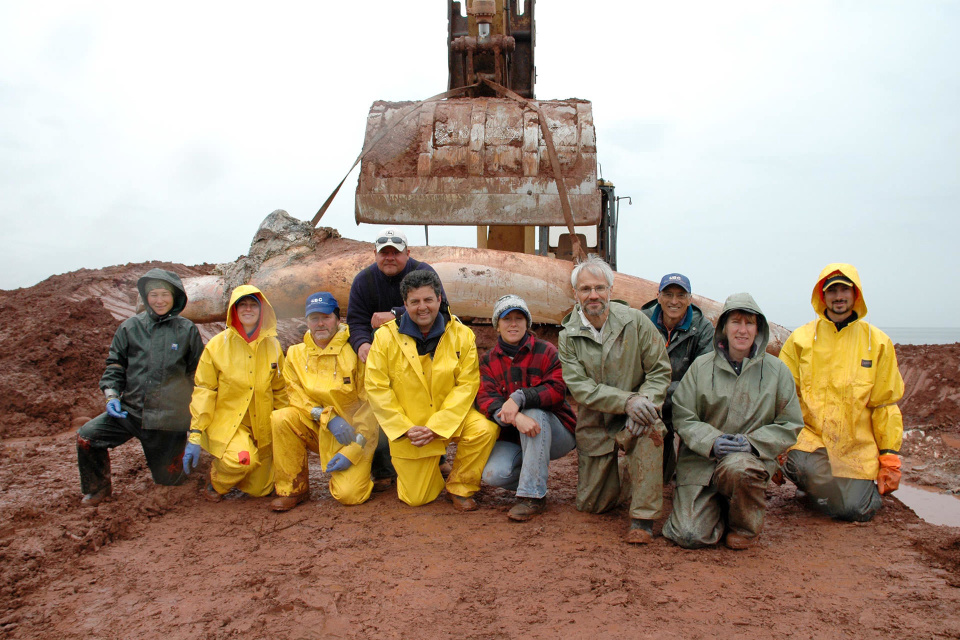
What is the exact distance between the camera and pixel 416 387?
3637mm

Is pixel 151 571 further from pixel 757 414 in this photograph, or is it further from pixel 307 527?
pixel 757 414

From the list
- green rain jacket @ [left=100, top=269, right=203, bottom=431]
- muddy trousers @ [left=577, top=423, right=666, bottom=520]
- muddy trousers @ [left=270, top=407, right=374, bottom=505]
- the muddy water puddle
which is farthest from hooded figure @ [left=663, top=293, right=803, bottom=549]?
green rain jacket @ [left=100, top=269, right=203, bottom=431]

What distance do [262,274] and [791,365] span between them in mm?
3884

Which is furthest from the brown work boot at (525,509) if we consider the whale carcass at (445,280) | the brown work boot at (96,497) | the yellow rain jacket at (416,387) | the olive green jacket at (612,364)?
the brown work boot at (96,497)

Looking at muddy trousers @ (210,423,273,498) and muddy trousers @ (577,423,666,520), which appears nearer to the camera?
muddy trousers @ (577,423,666,520)

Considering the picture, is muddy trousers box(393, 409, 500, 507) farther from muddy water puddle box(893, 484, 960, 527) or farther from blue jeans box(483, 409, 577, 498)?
muddy water puddle box(893, 484, 960, 527)

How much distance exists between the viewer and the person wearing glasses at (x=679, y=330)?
12.4 feet

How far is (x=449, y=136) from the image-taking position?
5562 millimetres

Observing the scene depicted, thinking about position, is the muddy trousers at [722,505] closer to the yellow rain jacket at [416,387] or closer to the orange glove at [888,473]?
the orange glove at [888,473]

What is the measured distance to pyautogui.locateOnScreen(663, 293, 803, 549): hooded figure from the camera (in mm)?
3012

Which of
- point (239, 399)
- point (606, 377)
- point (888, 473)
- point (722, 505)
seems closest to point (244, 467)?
point (239, 399)

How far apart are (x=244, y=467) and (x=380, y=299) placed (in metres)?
1.24

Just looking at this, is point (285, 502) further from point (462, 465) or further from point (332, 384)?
point (462, 465)

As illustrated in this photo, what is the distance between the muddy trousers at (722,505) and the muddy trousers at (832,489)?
24.5 inches
